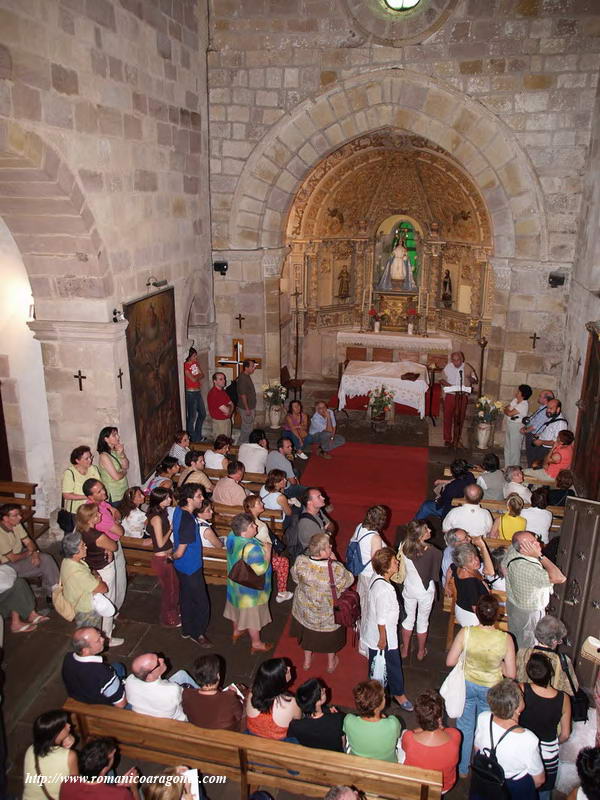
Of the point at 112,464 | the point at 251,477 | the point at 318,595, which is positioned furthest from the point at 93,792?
the point at 251,477

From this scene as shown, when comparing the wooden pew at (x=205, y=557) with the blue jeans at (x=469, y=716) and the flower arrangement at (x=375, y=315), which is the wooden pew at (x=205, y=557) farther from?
the flower arrangement at (x=375, y=315)

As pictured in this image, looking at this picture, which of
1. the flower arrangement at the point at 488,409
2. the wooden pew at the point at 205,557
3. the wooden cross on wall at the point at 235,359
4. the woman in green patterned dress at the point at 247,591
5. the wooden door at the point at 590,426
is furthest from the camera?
the wooden cross on wall at the point at 235,359

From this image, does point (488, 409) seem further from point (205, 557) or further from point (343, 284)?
point (343, 284)

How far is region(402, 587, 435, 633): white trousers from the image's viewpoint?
5406mm

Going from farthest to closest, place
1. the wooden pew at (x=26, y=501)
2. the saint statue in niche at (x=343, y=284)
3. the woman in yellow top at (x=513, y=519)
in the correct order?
1. the saint statue in niche at (x=343, y=284)
2. the wooden pew at (x=26, y=501)
3. the woman in yellow top at (x=513, y=519)

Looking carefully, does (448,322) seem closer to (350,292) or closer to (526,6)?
(350,292)

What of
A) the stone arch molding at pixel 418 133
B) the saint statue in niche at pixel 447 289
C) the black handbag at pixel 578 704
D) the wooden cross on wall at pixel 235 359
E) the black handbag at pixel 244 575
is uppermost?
the stone arch molding at pixel 418 133

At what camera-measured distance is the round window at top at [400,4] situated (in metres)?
9.52

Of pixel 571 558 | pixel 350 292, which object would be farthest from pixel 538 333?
pixel 350 292

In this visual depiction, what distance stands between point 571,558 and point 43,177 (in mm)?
5865

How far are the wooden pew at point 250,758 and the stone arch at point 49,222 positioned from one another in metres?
4.45

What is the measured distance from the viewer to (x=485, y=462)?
715cm

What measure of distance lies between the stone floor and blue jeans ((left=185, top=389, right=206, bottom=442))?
3510 mm

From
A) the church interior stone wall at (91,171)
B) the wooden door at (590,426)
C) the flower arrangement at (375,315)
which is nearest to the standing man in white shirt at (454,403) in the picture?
the wooden door at (590,426)
